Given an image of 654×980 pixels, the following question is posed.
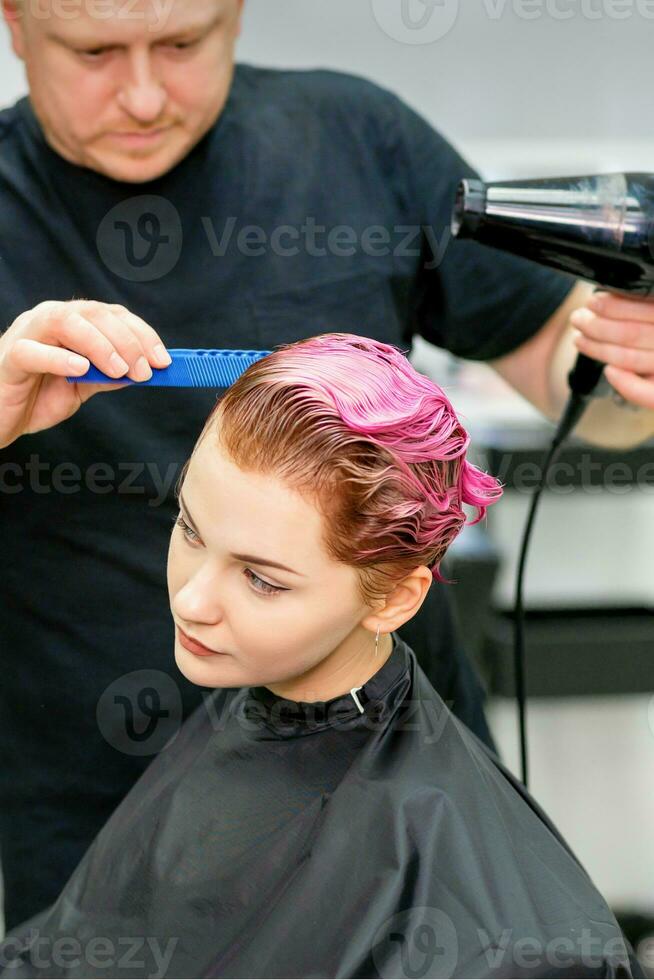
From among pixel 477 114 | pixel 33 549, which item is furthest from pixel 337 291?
pixel 477 114

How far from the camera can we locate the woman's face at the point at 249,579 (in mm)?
990

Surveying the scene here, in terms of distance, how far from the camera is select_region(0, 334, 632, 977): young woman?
3.27 feet

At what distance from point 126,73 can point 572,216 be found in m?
0.57

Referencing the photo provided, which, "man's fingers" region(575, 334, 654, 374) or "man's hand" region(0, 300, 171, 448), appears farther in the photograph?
"man's fingers" region(575, 334, 654, 374)

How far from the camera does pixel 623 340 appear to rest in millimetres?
1298

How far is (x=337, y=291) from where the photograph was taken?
1.47 metres

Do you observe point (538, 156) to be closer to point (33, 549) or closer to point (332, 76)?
point (332, 76)

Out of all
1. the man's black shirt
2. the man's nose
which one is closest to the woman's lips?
the man's black shirt

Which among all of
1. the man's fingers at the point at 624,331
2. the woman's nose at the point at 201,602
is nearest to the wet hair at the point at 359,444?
the woman's nose at the point at 201,602

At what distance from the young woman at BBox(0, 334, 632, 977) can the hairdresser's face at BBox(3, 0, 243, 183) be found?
44cm

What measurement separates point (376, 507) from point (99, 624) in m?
0.57

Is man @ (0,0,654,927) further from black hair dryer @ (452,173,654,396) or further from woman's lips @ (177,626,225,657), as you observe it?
woman's lips @ (177,626,225,657)

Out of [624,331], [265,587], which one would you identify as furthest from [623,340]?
[265,587]

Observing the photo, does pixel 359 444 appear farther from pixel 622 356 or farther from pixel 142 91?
pixel 142 91
